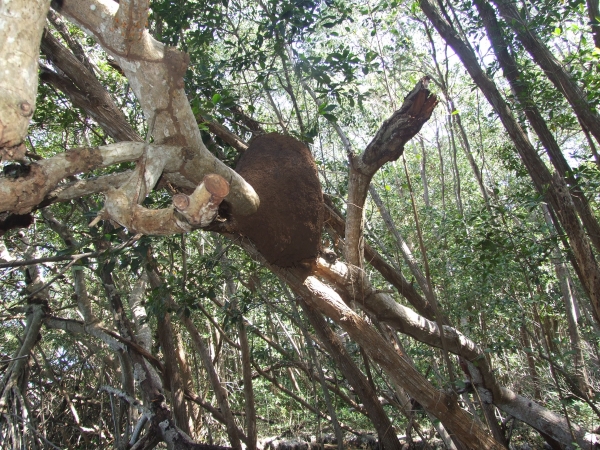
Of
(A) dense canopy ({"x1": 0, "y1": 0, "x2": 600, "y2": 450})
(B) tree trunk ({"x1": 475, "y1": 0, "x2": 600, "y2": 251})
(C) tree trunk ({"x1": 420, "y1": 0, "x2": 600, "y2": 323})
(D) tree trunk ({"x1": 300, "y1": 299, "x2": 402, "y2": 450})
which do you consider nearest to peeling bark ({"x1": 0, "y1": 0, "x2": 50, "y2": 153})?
(A) dense canopy ({"x1": 0, "y1": 0, "x2": 600, "y2": 450})

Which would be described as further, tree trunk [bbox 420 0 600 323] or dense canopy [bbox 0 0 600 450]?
tree trunk [bbox 420 0 600 323]

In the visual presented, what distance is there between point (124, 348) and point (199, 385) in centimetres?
335

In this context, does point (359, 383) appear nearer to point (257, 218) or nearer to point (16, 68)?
point (257, 218)

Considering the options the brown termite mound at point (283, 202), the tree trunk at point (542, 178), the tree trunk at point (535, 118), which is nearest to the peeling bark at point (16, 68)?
the brown termite mound at point (283, 202)

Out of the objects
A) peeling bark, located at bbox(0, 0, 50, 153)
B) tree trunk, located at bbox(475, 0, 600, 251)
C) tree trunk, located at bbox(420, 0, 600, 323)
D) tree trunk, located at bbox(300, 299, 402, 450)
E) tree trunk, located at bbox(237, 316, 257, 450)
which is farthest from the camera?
tree trunk, located at bbox(237, 316, 257, 450)

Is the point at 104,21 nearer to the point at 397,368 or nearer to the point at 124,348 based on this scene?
the point at 397,368

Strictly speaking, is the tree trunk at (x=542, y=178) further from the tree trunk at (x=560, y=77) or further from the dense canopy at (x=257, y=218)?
the tree trunk at (x=560, y=77)

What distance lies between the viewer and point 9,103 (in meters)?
1.25

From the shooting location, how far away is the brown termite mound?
3.22 meters

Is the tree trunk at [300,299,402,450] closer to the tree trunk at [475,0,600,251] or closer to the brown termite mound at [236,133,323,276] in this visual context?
Answer: the brown termite mound at [236,133,323,276]

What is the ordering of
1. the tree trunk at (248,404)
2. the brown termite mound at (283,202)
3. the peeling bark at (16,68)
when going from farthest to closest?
the tree trunk at (248,404) → the brown termite mound at (283,202) → the peeling bark at (16,68)

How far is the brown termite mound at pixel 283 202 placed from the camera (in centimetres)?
322

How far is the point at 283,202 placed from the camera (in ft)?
10.7

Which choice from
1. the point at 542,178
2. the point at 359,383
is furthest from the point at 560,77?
the point at 359,383
